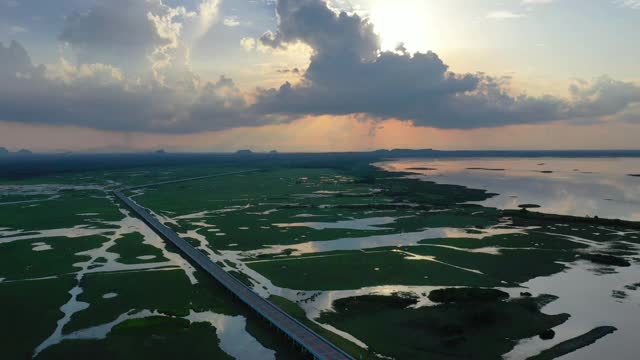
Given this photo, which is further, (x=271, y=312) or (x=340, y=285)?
(x=340, y=285)

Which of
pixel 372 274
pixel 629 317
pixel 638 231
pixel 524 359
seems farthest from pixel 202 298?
pixel 638 231

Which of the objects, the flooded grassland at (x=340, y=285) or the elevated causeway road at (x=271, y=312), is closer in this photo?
the elevated causeway road at (x=271, y=312)

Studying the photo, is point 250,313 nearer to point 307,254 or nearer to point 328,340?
point 328,340

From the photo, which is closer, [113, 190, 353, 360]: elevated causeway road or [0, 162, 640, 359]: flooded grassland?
[113, 190, 353, 360]: elevated causeway road

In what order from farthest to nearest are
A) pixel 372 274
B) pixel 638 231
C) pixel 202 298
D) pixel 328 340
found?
pixel 638 231 → pixel 372 274 → pixel 202 298 → pixel 328 340

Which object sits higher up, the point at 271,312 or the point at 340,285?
the point at 271,312

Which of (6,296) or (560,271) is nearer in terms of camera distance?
(6,296)

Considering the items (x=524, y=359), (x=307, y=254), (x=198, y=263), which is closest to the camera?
(x=524, y=359)
